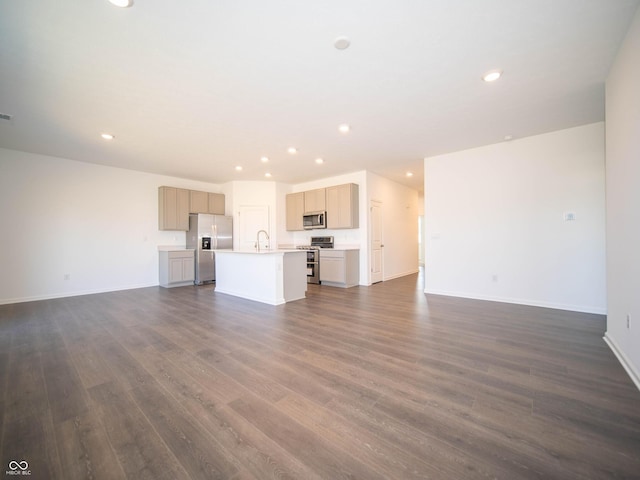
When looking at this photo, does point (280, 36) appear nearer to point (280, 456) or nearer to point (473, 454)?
point (280, 456)

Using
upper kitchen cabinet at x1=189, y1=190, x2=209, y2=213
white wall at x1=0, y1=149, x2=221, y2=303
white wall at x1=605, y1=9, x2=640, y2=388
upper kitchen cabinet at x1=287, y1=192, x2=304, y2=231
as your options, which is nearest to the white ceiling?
white wall at x1=605, y1=9, x2=640, y2=388

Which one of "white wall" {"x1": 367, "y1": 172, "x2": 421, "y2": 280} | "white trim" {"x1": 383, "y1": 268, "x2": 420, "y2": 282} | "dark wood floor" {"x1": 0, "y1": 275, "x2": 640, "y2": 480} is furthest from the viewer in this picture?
"white trim" {"x1": 383, "y1": 268, "x2": 420, "y2": 282}

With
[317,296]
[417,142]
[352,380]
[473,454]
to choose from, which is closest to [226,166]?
[317,296]

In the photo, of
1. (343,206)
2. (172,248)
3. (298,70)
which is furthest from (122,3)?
(172,248)

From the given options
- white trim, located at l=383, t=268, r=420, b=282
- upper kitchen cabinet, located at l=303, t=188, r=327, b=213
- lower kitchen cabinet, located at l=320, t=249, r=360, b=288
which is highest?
upper kitchen cabinet, located at l=303, t=188, r=327, b=213

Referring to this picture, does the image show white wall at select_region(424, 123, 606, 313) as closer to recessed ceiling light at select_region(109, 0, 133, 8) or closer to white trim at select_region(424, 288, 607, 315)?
white trim at select_region(424, 288, 607, 315)

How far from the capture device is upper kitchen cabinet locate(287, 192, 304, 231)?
734 centimetres

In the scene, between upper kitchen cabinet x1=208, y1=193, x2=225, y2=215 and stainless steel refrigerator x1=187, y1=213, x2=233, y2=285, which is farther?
upper kitchen cabinet x1=208, y1=193, x2=225, y2=215

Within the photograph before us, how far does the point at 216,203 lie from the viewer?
7.40 metres

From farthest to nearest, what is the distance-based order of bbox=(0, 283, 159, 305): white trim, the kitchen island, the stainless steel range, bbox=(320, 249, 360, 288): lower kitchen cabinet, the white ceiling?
the stainless steel range, bbox=(320, 249, 360, 288): lower kitchen cabinet, bbox=(0, 283, 159, 305): white trim, the kitchen island, the white ceiling

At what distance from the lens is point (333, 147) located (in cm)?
473

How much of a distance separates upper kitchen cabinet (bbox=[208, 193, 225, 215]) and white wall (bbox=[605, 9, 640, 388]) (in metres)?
7.60

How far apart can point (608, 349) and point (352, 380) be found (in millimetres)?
2644

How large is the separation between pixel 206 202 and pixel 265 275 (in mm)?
3768
